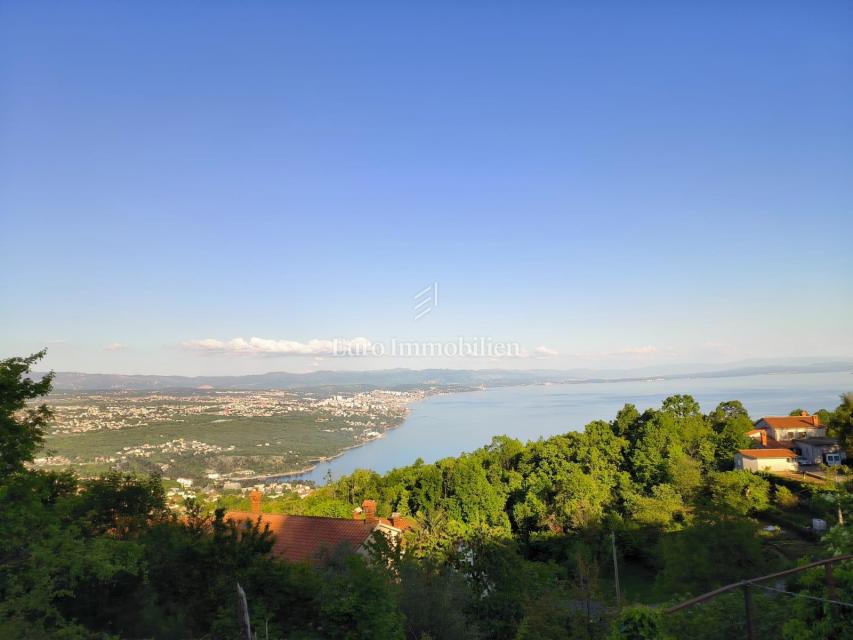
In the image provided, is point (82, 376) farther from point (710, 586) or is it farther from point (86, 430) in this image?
point (710, 586)

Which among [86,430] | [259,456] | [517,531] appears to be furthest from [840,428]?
[86,430]

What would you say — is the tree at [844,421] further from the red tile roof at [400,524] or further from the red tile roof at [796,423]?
the red tile roof at [400,524]

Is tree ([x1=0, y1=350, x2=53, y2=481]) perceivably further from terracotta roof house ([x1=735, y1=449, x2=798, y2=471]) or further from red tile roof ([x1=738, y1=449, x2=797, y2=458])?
red tile roof ([x1=738, y1=449, x2=797, y2=458])

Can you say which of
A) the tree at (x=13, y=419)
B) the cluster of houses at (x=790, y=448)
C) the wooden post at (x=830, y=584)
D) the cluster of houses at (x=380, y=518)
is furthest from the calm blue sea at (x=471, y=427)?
the wooden post at (x=830, y=584)

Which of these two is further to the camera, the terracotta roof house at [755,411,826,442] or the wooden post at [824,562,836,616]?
the terracotta roof house at [755,411,826,442]

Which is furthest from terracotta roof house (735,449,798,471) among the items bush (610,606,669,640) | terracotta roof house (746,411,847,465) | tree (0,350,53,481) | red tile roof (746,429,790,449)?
tree (0,350,53,481)
